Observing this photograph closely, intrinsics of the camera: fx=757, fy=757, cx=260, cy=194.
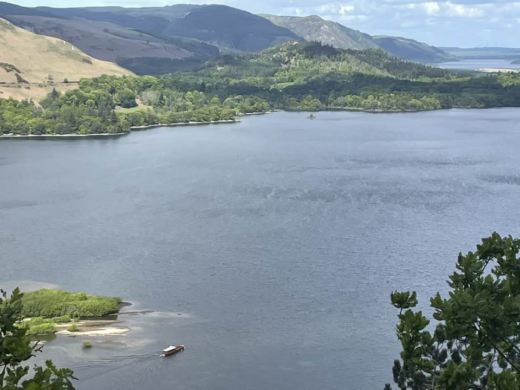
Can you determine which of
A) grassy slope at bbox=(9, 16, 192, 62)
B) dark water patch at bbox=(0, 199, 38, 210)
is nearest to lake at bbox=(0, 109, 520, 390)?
dark water patch at bbox=(0, 199, 38, 210)

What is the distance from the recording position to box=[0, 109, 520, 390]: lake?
2348 cm

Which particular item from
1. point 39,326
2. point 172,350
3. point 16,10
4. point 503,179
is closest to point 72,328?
point 39,326

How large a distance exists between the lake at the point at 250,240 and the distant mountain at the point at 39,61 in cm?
3858

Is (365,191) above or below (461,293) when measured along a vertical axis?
below

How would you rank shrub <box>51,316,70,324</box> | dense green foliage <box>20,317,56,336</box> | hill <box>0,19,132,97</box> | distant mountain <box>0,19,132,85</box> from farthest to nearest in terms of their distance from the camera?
distant mountain <box>0,19,132,85</box>
hill <box>0,19,132,97</box>
shrub <box>51,316,70,324</box>
dense green foliage <box>20,317,56,336</box>

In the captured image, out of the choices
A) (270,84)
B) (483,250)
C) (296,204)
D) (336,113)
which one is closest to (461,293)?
(483,250)

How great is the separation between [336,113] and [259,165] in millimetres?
46605

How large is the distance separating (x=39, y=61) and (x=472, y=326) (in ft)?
356

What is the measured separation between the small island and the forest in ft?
171

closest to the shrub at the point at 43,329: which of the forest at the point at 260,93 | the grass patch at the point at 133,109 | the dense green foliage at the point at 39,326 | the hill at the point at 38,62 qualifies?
the dense green foliage at the point at 39,326

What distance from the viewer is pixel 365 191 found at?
1836 inches

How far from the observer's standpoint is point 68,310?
26672mm

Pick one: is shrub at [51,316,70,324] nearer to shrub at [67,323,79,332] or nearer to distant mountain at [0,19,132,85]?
shrub at [67,323,79,332]

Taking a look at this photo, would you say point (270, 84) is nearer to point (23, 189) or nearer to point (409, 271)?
point (23, 189)
